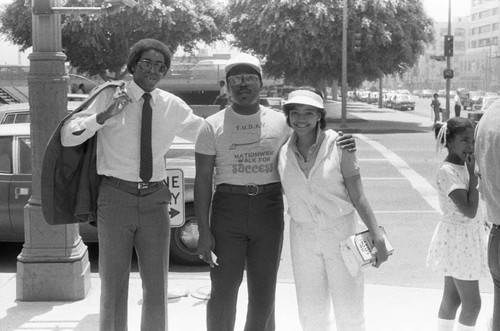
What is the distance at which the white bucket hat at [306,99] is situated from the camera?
3.88 m

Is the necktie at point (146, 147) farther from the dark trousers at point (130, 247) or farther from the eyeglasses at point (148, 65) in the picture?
the eyeglasses at point (148, 65)

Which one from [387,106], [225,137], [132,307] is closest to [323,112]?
[225,137]

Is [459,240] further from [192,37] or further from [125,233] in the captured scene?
[192,37]

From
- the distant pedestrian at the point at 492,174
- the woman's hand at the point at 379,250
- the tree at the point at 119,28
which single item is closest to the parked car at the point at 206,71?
the tree at the point at 119,28

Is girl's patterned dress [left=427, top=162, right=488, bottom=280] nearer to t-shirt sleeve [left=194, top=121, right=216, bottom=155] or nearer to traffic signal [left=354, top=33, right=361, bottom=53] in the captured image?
t-shirt sleeve [left=194, top=121, right=216, bottom=155]

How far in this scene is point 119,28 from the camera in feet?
127

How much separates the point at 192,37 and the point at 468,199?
3853 cm

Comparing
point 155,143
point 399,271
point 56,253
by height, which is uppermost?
point 155,143

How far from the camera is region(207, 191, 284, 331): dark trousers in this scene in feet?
13.4

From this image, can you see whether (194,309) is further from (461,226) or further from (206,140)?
(461,226)

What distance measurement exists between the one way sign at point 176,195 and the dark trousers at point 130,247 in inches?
58.5

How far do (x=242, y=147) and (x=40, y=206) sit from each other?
232 cm

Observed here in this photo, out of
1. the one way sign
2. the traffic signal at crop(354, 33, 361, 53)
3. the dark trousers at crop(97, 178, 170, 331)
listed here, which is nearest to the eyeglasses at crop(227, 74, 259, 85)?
the dark trousers at crop(97, 178, 170, 331)

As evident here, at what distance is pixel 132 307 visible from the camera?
5.75m
